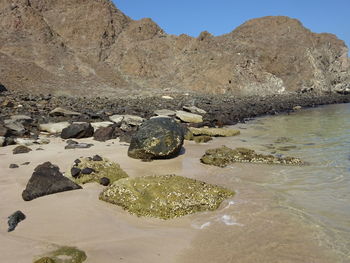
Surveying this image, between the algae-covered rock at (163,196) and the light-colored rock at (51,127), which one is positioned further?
the light-colored rock at (51,127)

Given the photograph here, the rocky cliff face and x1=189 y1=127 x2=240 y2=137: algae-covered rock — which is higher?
the rocky cliff face

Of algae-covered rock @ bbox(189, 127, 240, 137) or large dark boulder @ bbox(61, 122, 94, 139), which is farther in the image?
algae-covered rock @ bbox(189, 127, 240, 137)

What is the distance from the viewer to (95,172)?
280 inches

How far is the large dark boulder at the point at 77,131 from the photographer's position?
1164 centimetres

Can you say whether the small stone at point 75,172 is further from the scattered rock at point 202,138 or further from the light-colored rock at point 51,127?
the scattered rock at point 202,138

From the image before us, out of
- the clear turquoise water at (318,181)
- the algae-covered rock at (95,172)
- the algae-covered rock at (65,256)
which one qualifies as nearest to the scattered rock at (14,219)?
the algae-covered rock at (65,256)

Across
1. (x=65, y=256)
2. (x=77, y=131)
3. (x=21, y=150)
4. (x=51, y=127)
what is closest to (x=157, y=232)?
(x=65, y=256)

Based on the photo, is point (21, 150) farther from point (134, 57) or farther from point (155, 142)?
point (134, 57)

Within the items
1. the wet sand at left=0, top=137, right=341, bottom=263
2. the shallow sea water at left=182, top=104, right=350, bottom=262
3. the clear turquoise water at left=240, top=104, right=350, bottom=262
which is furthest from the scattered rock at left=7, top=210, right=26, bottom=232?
the clear turquoise water at left=240, top=104, right=350, bottom=262

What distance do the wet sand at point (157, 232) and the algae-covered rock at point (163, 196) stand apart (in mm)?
155

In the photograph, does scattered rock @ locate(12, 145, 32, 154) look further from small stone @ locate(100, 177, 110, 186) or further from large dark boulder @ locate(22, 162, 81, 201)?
small stone @ locate(100, 177, 110, 186)

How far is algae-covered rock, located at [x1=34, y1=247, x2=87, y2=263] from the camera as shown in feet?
12.0

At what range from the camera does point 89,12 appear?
47.1 m

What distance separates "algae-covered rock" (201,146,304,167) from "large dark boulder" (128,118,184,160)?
3.11 ft
